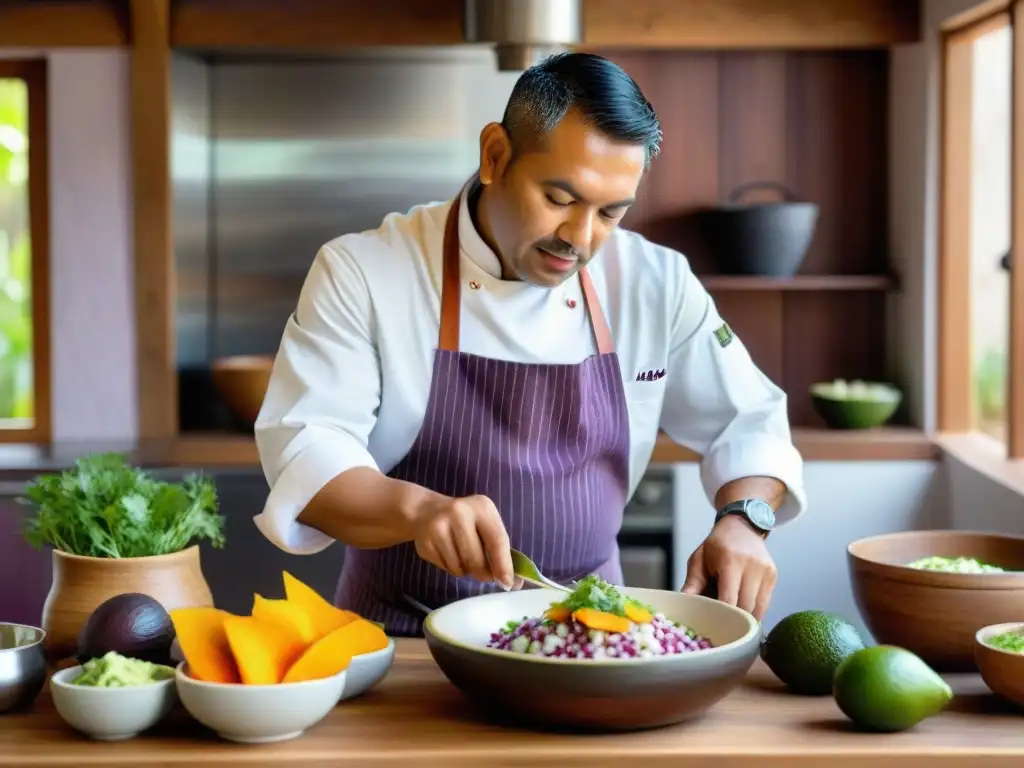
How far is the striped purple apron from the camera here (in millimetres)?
1984

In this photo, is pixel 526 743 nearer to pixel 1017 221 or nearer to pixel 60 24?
pixel 1017 221

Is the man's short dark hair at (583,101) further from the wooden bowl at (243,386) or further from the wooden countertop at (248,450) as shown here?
the wooden bowl at (243,386)

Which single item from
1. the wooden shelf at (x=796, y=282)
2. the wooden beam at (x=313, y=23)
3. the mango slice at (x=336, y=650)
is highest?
the wooden beam at (x=313, y=23)

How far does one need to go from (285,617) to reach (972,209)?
9.37ft

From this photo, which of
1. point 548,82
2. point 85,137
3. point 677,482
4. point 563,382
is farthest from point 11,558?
point 548,82

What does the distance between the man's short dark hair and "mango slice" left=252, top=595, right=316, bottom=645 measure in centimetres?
68

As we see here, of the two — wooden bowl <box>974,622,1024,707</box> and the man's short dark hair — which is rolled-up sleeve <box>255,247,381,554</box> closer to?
the man's short dark hair

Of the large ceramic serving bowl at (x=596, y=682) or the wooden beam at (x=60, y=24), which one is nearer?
the large ceramic serving bowl at (x=596, y=682)

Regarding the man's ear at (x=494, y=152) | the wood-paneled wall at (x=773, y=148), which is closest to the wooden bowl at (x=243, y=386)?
the wood-paneled wall at (x=773, y=148)

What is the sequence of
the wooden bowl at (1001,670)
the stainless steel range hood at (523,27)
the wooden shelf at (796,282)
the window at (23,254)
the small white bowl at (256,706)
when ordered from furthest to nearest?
the window at (23,254), the wooden shelf at (796,282), the stainless steel range hood at (523,27), the wooden bowl at (1001,670), the small white bowl at (256,706)

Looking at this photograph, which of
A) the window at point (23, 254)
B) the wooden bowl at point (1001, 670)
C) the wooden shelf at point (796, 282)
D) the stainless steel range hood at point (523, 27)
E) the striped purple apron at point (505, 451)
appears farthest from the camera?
the window at point (23, 254)

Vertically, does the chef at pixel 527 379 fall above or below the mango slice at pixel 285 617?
above

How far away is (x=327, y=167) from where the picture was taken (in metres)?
4.11

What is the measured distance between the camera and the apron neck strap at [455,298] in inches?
78.5
